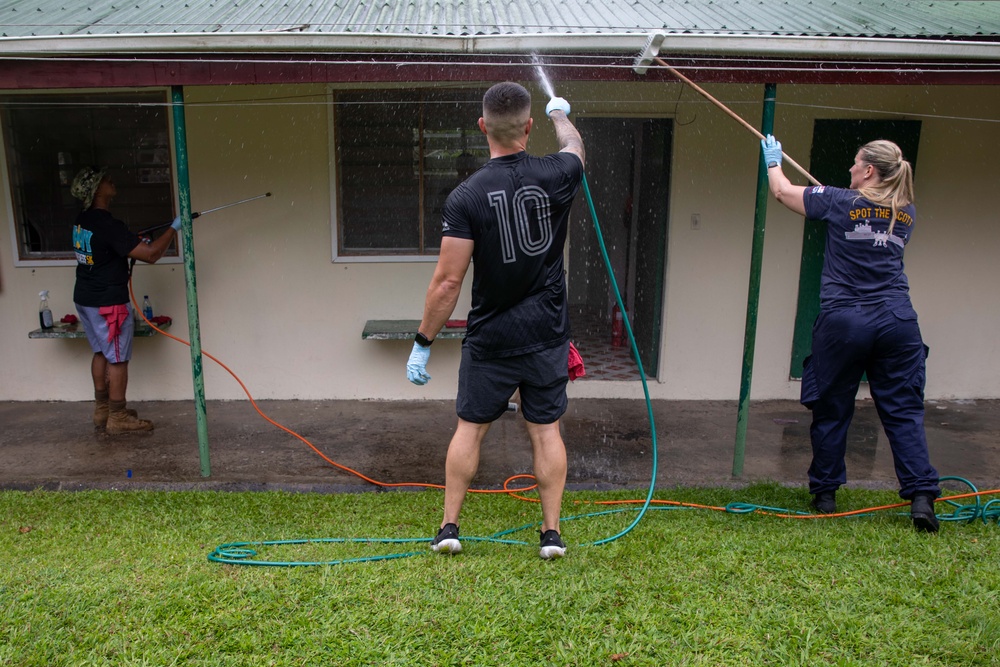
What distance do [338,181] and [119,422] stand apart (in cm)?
243

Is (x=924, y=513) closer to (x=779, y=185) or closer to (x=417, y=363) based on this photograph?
(x=779, y=185)

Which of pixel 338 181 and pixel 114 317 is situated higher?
pixel 338 181

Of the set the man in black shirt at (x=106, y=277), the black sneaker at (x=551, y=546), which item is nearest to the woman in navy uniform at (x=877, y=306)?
the black sneaker at (x=551, y=546)

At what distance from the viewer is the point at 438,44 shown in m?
3.96

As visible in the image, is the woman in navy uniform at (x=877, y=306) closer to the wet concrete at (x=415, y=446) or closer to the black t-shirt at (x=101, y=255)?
the wet concrete at (x=415, y=446)

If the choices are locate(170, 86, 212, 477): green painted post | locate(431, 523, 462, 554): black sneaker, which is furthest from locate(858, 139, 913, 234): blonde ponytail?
locate(170, 86, 212, 477): green painted post

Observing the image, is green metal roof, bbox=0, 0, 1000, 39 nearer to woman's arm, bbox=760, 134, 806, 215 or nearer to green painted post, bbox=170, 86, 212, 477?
green painted post, bbox=170, 86, 212, 477

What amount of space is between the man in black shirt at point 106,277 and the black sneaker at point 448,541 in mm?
3142

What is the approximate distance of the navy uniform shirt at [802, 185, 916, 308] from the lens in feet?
11.6

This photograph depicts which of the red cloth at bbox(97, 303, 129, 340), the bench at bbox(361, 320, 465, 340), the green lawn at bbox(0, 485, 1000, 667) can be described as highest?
the red cloth at bbox(97, 303, 129, 340)

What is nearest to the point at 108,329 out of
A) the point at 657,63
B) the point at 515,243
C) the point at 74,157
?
the point at 74,157

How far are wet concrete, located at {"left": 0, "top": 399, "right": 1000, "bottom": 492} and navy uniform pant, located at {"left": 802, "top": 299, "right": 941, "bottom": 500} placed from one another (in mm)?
913

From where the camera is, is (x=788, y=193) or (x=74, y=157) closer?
(x=788, y=193)

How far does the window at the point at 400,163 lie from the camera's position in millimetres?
5992
